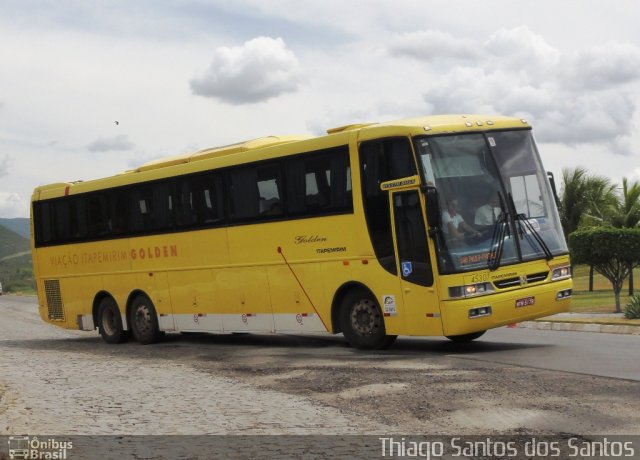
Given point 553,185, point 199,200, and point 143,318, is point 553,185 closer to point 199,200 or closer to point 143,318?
point 199,200

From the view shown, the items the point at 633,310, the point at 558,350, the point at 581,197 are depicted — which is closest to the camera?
the point at 558,350

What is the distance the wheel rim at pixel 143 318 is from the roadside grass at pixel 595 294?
44.7ft

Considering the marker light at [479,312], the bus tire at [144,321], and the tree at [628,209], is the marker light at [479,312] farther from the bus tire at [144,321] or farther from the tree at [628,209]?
the tree at [628,209]

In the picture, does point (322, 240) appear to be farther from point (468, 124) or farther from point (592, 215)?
point (592, 215)

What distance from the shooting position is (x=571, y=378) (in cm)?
1192

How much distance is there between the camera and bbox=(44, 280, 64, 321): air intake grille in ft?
79.0

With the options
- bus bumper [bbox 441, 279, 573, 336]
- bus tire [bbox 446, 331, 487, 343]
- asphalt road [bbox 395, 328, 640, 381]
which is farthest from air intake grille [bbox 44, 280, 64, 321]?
bus bumper [bbox 441, 279, 573, 336]

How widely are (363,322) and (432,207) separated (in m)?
2.59

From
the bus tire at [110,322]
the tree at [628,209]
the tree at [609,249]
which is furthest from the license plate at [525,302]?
the tree at [628,209]

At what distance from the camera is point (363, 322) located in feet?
53.7

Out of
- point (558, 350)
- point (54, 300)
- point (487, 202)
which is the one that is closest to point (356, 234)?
point (487, 202)

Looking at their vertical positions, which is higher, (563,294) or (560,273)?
(560,273)

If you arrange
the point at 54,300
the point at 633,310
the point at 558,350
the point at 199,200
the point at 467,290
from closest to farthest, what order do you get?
the point at 467,290 < the point at 558,350 < the point at 199,200 < the point at 633,310 < the point at 54,300

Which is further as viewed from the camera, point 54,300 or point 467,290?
point 54,300
